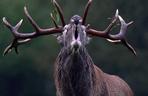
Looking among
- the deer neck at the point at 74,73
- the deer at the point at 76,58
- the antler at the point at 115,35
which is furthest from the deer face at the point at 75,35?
the antler at the point at 115,35

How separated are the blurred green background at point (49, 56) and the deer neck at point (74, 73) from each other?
1318 centimetres

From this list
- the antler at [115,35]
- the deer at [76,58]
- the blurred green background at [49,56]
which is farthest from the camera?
the blurred green background at [49,56]

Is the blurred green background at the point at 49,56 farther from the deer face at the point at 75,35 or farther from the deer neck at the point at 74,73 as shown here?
the deer face at the point at 75,35

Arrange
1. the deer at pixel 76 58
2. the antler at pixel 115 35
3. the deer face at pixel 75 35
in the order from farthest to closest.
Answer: the antler at pixel 115 35 < the deer at pixel 76 58 < the deer face at pixel 75 35

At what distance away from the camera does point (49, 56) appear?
83.8ft

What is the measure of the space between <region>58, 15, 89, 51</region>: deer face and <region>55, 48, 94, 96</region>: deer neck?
0.10 meters

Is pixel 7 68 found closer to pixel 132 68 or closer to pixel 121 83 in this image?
pixel 132 68

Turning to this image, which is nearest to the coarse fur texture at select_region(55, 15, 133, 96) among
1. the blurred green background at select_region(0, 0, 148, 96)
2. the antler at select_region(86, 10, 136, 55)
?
the antler at select_region(86, 10, 136, 55)

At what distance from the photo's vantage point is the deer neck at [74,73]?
10.8 metres

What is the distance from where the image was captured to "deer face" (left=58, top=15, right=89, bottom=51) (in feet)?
34.7

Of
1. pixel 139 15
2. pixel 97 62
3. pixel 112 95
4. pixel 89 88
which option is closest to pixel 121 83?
pixel 112 95

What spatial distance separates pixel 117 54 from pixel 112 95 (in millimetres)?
13415

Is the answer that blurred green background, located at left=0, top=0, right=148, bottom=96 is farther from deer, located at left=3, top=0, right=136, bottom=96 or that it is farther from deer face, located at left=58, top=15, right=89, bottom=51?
deer face, located at left=58, top=15, right=89, bottom=51

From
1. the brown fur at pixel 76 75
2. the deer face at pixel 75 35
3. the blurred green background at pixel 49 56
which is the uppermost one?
the deer face at pixel 75 35
